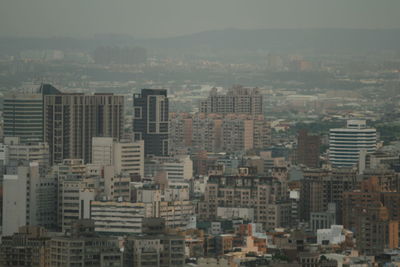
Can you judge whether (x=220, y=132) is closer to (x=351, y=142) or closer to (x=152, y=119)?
(x=152, y=119)

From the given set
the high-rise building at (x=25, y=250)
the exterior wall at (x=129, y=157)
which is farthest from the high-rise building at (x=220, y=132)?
the high-rise building at (x=25, y=250)

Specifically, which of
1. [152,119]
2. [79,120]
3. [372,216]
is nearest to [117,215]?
[372,216]

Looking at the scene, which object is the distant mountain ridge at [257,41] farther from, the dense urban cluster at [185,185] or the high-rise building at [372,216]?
the high-rise building at [372,216]

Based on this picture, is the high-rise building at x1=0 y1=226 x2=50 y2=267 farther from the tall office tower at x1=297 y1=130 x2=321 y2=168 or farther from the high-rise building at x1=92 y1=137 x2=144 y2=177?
the tall office tower at x1=297 y1=130 x2=321 y2=168

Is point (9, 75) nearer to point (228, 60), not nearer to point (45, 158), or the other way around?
point (45, 158)

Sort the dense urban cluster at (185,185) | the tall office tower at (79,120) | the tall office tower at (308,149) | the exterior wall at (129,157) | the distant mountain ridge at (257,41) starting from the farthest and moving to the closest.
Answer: the distant mountain ridge at (257,41) → the tall office tower at (308,149) → the tall office tower at (79,120) → the exterior wall at (129,157) → the dense urban cluster at (185,185)
